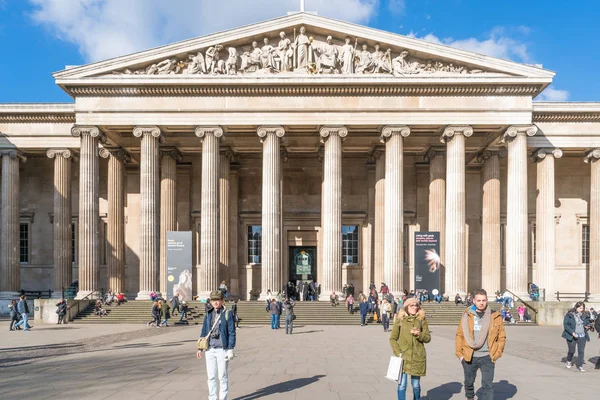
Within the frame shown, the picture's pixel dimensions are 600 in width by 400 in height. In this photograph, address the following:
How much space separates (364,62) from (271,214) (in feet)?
33.0

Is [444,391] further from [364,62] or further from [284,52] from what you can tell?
[284,52]

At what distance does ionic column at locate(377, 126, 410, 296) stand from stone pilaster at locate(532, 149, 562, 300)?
9.42 m

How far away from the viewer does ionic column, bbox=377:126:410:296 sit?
32.9 metres

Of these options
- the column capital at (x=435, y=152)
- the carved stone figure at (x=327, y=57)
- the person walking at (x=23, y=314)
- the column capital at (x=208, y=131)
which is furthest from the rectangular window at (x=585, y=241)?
the person walking at (x=23, y=314)

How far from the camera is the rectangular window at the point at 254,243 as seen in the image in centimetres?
4125

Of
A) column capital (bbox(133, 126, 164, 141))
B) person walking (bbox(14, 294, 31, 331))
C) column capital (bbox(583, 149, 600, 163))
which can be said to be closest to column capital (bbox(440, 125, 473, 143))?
column capital (bbox(583, 149, 600, 163))

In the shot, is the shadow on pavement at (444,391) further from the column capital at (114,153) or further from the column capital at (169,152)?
the column capital at (114,153)

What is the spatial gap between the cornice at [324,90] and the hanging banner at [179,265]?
8259mm

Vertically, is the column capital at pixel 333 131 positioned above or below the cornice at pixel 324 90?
below

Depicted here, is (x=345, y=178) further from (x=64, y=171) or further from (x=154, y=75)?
(x=64, y=171)

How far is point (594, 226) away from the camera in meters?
37.2

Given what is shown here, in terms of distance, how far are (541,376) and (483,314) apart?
598 cm

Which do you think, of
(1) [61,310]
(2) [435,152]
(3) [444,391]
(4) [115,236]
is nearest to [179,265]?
(1) [61,310]

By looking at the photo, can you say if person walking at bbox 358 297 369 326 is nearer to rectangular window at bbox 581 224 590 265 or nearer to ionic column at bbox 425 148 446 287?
ionic column at bbox 425 148 446 287
